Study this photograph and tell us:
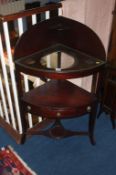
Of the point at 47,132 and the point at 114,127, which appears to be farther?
the point at 114,127

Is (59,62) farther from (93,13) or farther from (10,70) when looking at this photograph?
(93,13)

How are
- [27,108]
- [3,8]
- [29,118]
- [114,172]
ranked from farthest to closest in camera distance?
[3,8] → [29,118] → [114,172] → [27,108]

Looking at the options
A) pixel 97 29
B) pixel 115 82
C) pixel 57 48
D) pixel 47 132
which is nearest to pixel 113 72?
pixel 115 82

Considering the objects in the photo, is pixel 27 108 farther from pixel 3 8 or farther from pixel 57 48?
pixel 3 8

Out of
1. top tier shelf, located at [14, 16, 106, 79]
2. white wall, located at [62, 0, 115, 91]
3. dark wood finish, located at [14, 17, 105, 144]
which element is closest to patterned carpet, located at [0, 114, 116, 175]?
dark wood finish, located at [14, 17, 105, 144]

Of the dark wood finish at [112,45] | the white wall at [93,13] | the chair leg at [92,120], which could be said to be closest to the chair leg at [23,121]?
the chair leg at [92,120]

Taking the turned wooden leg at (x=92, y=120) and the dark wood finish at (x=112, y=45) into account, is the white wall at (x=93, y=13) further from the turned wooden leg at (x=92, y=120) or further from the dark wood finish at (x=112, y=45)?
the turned wooden leg at (x=92, y=120)

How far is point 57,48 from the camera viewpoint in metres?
1.48

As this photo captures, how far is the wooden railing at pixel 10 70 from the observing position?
1.35 meters

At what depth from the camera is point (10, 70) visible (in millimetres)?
1497

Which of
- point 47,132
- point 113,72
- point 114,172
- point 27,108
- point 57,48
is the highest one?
point 57,48

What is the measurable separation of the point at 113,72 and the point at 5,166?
3.37ft

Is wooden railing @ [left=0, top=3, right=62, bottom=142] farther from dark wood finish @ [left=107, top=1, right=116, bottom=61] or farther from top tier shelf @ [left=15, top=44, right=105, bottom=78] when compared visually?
dark wood finish @ [left=107, top=1, right=116, bottom=61]

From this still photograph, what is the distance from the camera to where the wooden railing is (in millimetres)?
1347
